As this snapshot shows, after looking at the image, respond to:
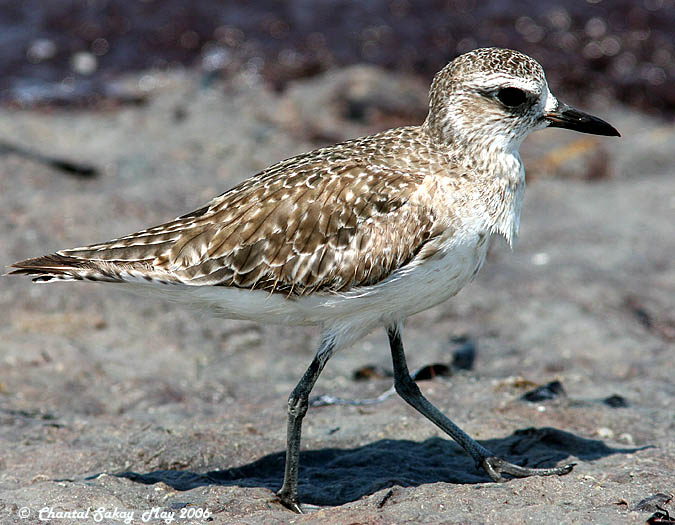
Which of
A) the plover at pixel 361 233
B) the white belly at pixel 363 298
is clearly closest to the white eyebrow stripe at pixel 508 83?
the plover at pixel 361 233

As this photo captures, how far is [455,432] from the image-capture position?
241 inches

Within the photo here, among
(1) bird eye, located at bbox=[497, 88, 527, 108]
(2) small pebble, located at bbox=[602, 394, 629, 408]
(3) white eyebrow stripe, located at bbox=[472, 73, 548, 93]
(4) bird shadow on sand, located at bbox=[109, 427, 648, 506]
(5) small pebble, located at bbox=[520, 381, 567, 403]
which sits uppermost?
(3) white eyebrow stripe, located at bbox=[472, 73, 548, 93]

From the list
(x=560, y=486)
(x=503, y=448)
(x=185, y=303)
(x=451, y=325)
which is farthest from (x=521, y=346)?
(x=185, y=303)

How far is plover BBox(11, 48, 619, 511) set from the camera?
18.3 feet

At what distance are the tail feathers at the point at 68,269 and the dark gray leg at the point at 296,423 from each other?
129cm

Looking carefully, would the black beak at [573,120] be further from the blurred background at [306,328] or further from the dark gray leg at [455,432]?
the blurred background at [306,328]

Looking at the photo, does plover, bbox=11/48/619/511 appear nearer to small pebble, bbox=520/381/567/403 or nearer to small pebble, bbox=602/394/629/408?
small pebble, bbox=520/381/567/403

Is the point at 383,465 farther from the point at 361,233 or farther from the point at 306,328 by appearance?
the point at 306,328

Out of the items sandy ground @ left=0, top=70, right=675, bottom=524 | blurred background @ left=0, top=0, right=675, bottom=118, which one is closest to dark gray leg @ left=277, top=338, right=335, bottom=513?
sandy ground @ left=0, top=70, right=675, bottom=524

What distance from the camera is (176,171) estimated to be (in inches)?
432

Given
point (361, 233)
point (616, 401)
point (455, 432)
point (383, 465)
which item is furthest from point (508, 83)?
point (616, 401)

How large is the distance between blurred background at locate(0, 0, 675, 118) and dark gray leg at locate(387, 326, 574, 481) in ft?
26.8

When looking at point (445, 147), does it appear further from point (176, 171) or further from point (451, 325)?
point (176, 171)

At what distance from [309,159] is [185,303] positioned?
3.99 ft
